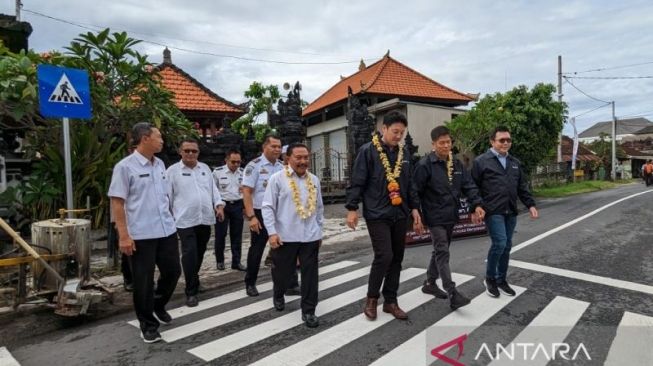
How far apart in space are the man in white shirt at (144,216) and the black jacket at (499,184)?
11.2 ft

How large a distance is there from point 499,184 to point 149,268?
3.75 metres

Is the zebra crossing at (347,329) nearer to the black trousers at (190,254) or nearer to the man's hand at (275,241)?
the black trousers at (190,254)

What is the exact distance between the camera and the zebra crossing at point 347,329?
327 centimetres

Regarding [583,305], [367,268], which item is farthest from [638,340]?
[367,268]

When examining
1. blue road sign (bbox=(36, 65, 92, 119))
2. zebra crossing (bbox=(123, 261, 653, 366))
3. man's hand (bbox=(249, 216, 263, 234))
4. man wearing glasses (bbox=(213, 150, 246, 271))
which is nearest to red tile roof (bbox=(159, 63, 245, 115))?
man wearing glasses (bbox=(213, 150, 246, 271))

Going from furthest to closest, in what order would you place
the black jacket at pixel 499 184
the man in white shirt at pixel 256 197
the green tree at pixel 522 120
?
the green tree at pixel 522 120 → the man in white shirt at pixel 256 197 → the black jacket at pixel 499 184

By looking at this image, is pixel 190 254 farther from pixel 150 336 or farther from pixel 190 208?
pixel 150 336

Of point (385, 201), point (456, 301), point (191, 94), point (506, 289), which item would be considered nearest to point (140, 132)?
point (385, 201)

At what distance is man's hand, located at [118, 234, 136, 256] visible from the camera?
11.0 ft

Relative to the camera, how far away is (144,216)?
357cm

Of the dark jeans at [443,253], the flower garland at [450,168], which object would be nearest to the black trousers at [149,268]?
the dark jeans at [443,253]

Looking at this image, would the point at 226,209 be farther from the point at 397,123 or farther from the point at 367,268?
the point at 397,123

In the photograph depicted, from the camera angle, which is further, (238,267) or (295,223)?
(238,267)

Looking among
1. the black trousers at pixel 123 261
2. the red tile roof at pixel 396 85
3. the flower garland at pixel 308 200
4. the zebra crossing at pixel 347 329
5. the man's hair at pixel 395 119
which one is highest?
the red tile roof at pixel 396 85
